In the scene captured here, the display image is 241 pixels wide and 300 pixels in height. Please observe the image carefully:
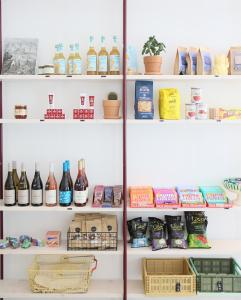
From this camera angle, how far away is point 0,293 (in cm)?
304

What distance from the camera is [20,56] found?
3062mm

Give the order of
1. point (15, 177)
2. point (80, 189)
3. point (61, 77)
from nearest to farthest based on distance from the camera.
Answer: point (61, 77)
point (80, 189)
point (15, 177)

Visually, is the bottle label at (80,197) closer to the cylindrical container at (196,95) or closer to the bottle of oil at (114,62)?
the bottle of oil at (114,62)

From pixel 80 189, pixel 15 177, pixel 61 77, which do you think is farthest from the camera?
pixel 15 177

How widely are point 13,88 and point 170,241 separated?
5.09ft

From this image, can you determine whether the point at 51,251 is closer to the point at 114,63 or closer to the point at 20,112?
the point at 20,112

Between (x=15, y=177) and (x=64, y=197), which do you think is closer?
(x=64, y=197)

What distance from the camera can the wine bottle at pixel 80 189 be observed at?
9.85ft

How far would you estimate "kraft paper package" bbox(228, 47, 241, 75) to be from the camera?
9.82 feet


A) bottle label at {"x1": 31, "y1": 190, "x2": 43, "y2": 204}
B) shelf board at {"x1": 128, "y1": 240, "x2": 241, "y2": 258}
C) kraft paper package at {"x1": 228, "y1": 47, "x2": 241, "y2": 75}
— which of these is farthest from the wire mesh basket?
kraft paper package at {"x1": 228, "y1": 47, "x2": 241, "y2": 75}

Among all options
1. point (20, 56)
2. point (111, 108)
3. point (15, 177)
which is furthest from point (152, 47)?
point (15, 177)

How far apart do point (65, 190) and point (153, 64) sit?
3.39ft

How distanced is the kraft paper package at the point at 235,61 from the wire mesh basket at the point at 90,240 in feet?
4.44

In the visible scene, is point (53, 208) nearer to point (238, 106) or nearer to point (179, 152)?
point (179, 152)
